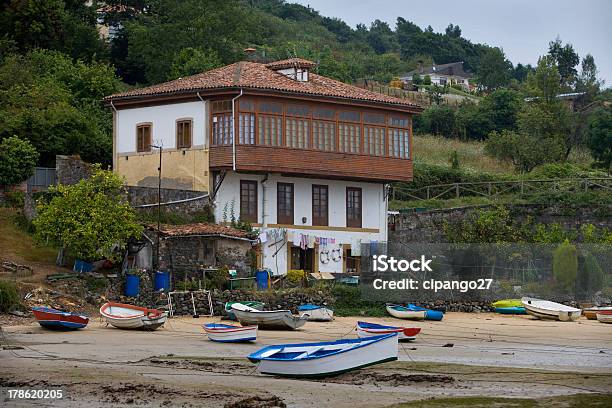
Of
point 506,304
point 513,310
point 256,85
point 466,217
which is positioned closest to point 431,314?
point 513,310

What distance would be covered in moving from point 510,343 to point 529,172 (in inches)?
1336

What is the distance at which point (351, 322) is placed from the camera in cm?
4575

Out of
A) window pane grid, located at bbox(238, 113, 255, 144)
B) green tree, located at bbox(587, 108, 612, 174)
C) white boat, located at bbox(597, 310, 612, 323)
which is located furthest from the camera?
green tree, located at bbox(587, 108, 612, 174)

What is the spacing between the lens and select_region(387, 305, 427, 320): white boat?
1852 inches

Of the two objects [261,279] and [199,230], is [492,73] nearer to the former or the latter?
[261,279]

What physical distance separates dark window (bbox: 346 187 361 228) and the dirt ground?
41.2 ft

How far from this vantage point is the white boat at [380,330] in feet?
123

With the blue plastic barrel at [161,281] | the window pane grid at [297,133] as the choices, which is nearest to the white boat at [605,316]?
the window pane grid at [297,133]

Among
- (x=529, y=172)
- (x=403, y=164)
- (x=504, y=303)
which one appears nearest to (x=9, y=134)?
(x=403, y=164)

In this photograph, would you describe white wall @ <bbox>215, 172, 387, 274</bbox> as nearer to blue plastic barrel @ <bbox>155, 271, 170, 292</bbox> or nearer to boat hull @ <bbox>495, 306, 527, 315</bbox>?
blue plastic barrel @ <bbox>155, 271, 170, 292</bbox>

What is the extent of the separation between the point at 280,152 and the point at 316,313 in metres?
9.13

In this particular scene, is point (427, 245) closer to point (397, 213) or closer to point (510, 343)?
point (397, 213)

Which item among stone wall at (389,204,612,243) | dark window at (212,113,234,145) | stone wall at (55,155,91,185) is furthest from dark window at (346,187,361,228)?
stone wall at (55,155,91,185)

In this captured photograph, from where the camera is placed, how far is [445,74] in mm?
137750
